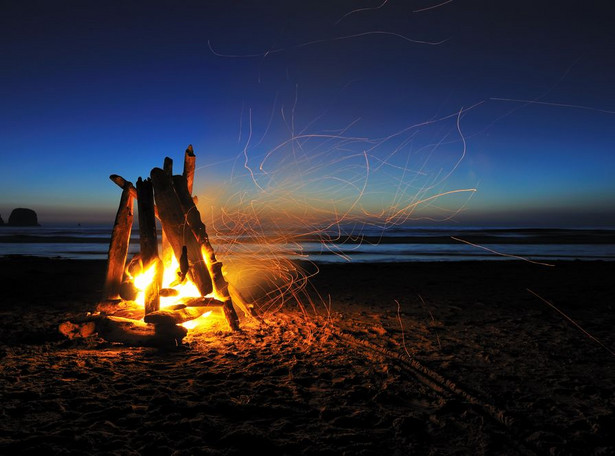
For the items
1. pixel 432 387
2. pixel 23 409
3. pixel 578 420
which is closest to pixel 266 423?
pixel 432 387

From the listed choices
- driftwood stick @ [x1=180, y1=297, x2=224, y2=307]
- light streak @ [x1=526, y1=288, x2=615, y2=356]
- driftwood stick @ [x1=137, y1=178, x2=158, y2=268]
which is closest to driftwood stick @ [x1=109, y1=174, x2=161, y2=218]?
driftwood stick @ [x1=137, y1=178, x2=158, y2=268]

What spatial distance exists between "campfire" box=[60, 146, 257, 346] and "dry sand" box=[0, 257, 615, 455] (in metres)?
0.43

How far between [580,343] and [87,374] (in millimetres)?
6621

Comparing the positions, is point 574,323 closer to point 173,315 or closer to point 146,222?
point 173,315

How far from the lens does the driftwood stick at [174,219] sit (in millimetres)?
6655

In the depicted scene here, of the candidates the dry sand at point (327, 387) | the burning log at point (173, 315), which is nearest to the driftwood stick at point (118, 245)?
the dry sand at point (327, 387)

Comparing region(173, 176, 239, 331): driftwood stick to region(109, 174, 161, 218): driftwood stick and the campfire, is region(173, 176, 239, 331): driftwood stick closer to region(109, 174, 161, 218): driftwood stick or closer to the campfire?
the campfire

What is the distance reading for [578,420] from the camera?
11.6ft

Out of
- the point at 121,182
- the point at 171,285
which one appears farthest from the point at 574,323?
the point at 121,182

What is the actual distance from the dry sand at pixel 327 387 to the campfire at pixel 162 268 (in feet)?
1.42

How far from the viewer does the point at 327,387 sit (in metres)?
4.30

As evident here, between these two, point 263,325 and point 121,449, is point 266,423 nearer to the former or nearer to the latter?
point 121,449

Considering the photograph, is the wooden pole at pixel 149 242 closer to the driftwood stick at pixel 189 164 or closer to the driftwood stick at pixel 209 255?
the driftwood stick at pixel 209 255

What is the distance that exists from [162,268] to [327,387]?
11.9 feet
